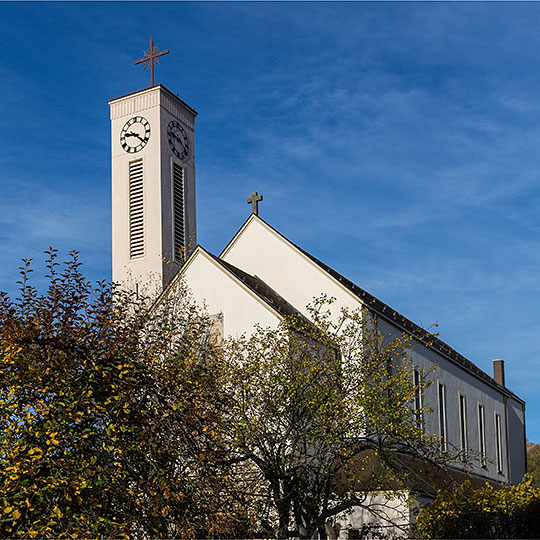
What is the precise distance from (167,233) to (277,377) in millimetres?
21129

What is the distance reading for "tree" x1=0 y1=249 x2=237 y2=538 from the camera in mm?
10922

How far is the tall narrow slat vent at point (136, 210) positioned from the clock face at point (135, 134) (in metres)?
0.81

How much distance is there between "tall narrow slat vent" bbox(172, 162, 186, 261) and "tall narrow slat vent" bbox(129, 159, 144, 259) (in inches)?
62.6

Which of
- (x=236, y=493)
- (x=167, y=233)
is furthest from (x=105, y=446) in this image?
(x=167, y=233)

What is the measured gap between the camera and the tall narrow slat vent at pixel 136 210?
38.7m

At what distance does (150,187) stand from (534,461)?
46.8 meters

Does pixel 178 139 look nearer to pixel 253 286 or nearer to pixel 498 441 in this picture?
pixel 253 286

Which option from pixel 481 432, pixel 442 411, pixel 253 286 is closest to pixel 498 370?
pixel 481 432

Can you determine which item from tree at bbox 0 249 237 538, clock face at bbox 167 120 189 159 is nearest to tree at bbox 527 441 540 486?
clock face at bbox 167 120 189 159

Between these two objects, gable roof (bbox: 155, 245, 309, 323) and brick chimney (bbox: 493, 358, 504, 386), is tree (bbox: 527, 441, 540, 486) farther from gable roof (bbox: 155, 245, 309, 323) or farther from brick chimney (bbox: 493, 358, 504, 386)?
gable roof (bbox: 155, 245, 309, 323)

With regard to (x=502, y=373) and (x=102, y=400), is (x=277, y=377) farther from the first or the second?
(x=502, y=373)

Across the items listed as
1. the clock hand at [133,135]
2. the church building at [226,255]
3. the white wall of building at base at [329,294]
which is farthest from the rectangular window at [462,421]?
the clock hand at [133,135]

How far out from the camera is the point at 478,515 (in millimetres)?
20719

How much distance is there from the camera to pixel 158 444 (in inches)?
464
